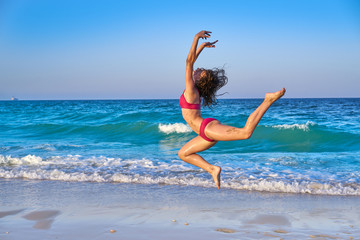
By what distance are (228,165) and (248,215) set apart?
488cm

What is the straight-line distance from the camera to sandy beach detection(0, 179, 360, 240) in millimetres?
4941

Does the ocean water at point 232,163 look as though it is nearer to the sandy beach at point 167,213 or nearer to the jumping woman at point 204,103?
the sandy beach at point 167,213

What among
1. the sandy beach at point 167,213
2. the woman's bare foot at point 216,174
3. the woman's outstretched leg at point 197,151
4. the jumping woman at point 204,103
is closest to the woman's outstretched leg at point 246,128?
the jumping woman at point 204,103

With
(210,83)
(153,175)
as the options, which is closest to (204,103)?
(210,83)

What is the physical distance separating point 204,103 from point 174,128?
16.7 m

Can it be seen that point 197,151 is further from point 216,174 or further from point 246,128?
point 246,128

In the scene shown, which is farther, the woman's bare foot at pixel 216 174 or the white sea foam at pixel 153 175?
the white sea foam at pixel 153 175

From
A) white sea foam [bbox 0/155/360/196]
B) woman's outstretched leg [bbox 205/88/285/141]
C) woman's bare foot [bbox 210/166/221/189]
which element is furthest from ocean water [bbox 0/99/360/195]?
woman's outstretched leg [bbox 205/88/285/141]

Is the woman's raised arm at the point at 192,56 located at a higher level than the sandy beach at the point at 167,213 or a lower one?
higher

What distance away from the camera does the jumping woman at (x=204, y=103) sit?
4.88 m

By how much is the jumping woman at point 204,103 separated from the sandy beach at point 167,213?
0.84m

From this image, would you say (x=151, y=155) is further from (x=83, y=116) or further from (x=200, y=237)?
(x=83, y=116)

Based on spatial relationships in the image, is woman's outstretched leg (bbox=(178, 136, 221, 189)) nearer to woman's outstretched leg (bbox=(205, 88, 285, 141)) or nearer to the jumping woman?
the jumping woman

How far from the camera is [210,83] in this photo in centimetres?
553
